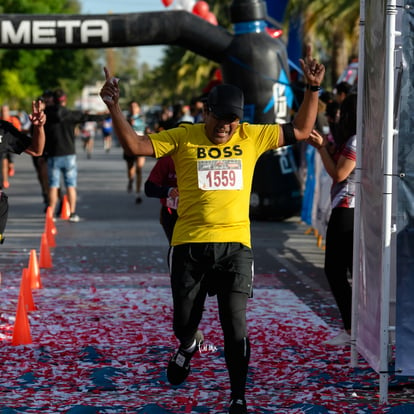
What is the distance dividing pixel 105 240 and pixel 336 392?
28.3ft

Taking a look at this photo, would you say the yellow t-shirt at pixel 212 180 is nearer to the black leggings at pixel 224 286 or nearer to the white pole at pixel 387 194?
the black leggings at pixel 224 286

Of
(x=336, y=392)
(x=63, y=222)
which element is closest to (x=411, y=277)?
(x=336, y=392)

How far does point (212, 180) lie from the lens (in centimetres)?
584

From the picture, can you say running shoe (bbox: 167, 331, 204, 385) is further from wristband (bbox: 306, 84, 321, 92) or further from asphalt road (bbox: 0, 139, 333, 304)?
asphalt road (bbox: 0, 139, 333, 304)

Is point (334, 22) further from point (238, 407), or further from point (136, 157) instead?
point (238, 407)

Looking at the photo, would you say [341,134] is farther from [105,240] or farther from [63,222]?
[63,222]

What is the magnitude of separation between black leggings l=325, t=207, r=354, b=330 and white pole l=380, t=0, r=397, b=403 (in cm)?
151

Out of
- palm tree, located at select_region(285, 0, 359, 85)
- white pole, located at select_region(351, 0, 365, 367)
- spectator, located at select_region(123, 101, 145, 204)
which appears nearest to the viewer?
white pole, located at select_region(351, 0, 365, 367)

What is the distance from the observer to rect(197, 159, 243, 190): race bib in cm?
583

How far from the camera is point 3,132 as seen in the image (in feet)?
26.5

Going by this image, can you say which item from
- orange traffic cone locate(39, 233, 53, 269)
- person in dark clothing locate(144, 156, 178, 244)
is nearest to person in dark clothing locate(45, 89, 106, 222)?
orange traffic cone locate(39, 233, 53, 269)

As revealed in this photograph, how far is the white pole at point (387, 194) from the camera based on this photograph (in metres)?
5.80

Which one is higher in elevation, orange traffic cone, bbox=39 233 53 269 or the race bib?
the race bib

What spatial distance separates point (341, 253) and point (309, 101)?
1.82 metres
